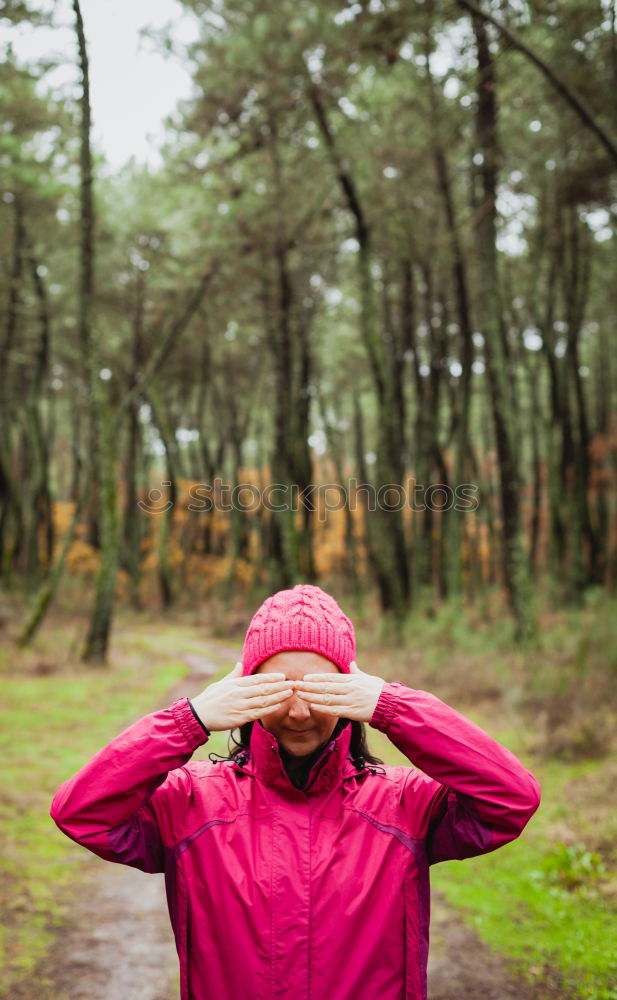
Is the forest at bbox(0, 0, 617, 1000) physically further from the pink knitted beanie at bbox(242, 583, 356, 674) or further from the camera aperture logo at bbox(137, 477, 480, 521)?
the pink knitted beanie at bbox(242, 583, 356, 674)

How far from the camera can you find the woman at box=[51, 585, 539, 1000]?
5.94ft

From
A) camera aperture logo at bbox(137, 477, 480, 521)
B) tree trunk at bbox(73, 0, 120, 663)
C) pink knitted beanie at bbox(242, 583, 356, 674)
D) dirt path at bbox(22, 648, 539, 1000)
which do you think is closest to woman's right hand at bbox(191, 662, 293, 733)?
A: pink knitted beanie at bbox(242, 583, 356, 674)

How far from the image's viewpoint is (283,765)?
1.97 meters

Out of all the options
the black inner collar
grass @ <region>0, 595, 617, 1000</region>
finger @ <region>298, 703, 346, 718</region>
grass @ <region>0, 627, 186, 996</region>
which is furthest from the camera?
grass @ <region>0, 627, 186, 996</region>

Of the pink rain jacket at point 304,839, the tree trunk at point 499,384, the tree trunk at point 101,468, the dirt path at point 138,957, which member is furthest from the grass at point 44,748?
the tree trunk at point 499,384

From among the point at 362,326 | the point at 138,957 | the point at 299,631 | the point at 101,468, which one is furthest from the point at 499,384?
the point at 299,631

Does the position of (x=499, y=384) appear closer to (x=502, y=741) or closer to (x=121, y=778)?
(x=502, y=741)

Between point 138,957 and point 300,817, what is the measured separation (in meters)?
2.74

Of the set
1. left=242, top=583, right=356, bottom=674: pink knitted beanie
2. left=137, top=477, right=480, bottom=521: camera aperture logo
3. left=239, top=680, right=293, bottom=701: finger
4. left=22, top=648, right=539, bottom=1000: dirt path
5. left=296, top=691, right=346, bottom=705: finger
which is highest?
left=137, top=477, right=480, bottom=521: camera aperture logo

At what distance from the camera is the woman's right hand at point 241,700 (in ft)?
5.91

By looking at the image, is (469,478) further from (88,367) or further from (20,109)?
(20,109)

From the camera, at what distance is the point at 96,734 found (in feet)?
27.7

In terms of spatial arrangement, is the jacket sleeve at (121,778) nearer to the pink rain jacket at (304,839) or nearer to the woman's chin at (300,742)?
the pink rain jacket at (304,839)

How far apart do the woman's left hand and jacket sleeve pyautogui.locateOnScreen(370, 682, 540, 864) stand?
0.03m
